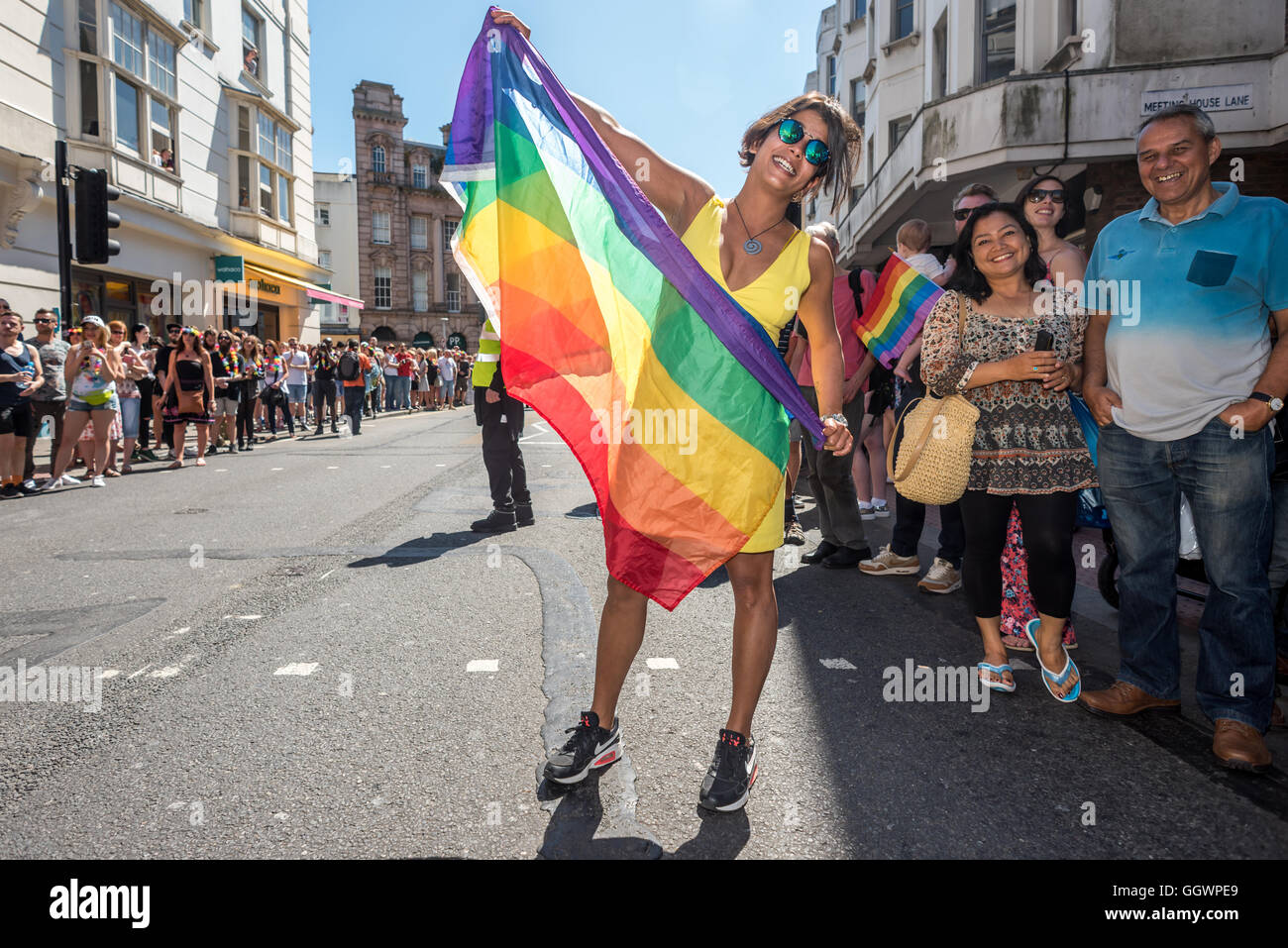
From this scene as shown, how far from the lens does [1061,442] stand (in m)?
3.45

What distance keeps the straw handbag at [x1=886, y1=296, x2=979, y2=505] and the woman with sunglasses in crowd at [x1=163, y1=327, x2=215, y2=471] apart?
35.7ft

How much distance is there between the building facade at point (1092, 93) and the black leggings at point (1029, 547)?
6.64 metres

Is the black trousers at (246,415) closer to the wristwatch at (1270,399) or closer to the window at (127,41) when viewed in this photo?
the window at (127,41)

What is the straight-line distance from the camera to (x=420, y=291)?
209ft

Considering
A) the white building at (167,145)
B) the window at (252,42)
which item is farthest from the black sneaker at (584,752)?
the window at (252,42)

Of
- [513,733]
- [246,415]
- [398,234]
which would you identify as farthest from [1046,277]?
[398,234]

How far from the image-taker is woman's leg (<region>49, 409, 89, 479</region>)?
9.81 meters

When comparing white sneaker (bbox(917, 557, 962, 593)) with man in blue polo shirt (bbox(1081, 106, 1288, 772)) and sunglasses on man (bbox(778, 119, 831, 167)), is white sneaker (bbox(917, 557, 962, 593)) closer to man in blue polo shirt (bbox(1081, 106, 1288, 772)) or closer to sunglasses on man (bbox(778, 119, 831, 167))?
man in blue polo shirt (bbox(1081, 106, 1288, 772))

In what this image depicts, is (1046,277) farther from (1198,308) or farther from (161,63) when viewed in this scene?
(161,63)

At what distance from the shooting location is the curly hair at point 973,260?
11.5 ft

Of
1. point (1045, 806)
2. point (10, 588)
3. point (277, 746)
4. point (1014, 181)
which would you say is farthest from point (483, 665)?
point (1014, 181)

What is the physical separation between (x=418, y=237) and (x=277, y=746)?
6546 centimetres

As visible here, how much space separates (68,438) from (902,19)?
21248mm
